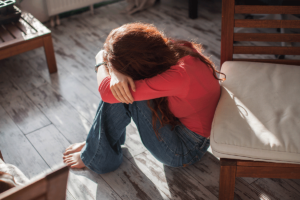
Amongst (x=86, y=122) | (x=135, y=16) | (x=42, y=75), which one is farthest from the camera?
(x=135, y=16)

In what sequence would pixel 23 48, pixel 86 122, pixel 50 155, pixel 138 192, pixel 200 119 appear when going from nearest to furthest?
pixel 200 119 < pixel 138 192 < pixel 50 155 < pixel 86 122 < pixel 23 48

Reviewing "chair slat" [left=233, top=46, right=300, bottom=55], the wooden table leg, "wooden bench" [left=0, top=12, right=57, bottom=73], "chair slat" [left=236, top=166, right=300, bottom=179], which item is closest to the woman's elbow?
"chair slat" [left=236, top=166, right=300, bottom=179]

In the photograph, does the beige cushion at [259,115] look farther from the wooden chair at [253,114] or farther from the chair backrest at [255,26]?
the chair backrest at [255,26]

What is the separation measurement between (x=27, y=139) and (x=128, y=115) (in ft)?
2.32

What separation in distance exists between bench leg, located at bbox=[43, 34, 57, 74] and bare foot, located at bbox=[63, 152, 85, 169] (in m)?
0.86

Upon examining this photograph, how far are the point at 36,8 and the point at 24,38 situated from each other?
3.07ft

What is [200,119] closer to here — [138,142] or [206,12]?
[138,142]

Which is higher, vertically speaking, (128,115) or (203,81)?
(203,81)

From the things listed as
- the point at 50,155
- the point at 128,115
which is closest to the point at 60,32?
the point at 50,155

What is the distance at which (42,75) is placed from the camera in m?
2.21

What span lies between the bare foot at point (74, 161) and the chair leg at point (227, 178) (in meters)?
0.68

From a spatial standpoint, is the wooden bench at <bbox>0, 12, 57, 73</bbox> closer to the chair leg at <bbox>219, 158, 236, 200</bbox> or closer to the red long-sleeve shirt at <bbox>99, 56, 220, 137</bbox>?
the red long-sleeve shirt at <bbox>99, 56, 220, 137</bbox>

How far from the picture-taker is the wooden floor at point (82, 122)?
139 cm

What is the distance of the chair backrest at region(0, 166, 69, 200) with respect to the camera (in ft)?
1.97
